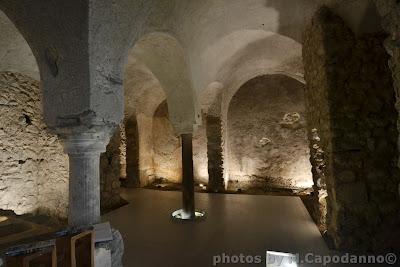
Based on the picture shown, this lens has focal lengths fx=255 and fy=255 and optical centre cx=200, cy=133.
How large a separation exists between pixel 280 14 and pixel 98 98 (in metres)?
3.66

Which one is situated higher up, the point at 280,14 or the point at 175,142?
the point at 280,14

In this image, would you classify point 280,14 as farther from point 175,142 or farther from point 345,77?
point 175,142

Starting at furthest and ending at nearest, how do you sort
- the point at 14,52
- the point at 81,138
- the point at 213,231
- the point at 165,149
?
the point at 165,149 → the point at 213,231 → the point at 14,52 → the point at 81,138

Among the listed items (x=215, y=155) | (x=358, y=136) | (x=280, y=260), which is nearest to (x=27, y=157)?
(x=280, y=260)

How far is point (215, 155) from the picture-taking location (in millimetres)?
8258

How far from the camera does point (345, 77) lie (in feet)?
11.8

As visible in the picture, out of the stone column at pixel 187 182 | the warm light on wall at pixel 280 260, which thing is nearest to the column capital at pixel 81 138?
the warm light on wall at pixel 280 260

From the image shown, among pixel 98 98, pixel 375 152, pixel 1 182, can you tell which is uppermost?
pixel 98 98

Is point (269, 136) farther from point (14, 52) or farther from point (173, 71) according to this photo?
point (14, 52)

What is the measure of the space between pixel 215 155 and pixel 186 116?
10.9 ft

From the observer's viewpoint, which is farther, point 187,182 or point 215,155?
point 215,155

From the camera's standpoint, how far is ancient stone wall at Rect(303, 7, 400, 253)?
11.2 feet

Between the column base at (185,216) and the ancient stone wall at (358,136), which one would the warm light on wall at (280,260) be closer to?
the ancient stone wall at (358,136)

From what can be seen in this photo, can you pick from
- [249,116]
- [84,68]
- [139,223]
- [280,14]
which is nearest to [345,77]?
[280,14]
